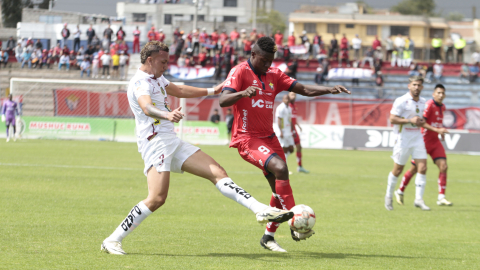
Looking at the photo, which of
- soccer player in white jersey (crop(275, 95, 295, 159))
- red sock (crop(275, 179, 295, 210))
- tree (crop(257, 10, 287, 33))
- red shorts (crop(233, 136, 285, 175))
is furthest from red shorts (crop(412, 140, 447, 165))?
tree (crop(257, 10, 287, 33))

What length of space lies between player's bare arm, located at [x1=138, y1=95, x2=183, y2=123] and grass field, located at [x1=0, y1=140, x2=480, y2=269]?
1535mm

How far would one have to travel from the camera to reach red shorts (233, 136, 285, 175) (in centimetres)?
663

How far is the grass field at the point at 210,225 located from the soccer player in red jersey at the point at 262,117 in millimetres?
814

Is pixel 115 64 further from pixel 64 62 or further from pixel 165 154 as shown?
pixel 165 154

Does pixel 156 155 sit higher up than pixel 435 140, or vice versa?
pixel 156 155

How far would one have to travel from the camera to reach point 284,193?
6.60 m

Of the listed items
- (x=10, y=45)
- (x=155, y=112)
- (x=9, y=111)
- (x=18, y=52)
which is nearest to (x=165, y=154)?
(x=155, y=112)

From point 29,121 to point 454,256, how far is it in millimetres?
27538

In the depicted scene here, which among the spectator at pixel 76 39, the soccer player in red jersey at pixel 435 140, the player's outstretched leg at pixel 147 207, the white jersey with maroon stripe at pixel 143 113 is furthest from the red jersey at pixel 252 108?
the spectator at pixel 76 39

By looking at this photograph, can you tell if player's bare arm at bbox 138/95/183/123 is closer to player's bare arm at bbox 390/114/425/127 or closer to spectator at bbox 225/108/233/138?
player's bare arm at bbox 390/114/425/127

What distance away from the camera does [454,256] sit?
693cm

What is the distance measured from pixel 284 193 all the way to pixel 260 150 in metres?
0.58

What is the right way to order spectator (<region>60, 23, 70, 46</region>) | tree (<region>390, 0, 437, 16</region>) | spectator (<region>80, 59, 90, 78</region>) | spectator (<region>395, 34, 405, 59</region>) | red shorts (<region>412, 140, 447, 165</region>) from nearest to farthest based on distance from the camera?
1. red shorts (<region>412, 140, 447, 165</region>)
2. spectator (<region>80, 59, 90, 78</region>)
3. spectator (<region>395, 34, 405, 59</region>)
4. spectator (<region>60, 23, 70, 46</region>)
5. tree (<region>390, 0, 437, 16</region>)

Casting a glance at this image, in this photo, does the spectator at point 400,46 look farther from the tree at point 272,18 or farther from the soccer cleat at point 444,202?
the tree at point 272,18
